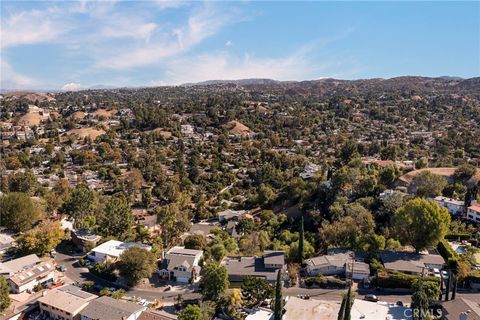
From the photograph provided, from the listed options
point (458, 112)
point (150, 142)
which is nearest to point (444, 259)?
point (150, 142)

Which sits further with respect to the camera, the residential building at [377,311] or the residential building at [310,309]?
the residential building at [377,311]

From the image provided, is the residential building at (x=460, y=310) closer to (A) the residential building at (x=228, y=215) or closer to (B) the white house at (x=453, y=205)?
(B) the white house at (x=453, y=205)

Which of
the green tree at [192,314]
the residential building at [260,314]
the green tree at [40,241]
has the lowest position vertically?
the residential building at [260,314]

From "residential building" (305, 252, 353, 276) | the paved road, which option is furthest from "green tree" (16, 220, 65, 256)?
"residential building" (305, 252, 353, 276)

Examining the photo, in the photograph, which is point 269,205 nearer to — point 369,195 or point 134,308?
point 369,195

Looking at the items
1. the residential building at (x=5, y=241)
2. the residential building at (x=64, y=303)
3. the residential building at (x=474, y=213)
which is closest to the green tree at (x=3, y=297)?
the residential building at (x=64, y=303)

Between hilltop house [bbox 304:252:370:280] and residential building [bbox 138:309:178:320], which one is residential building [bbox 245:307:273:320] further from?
hilltop house [bbox 304:252:370:280]
